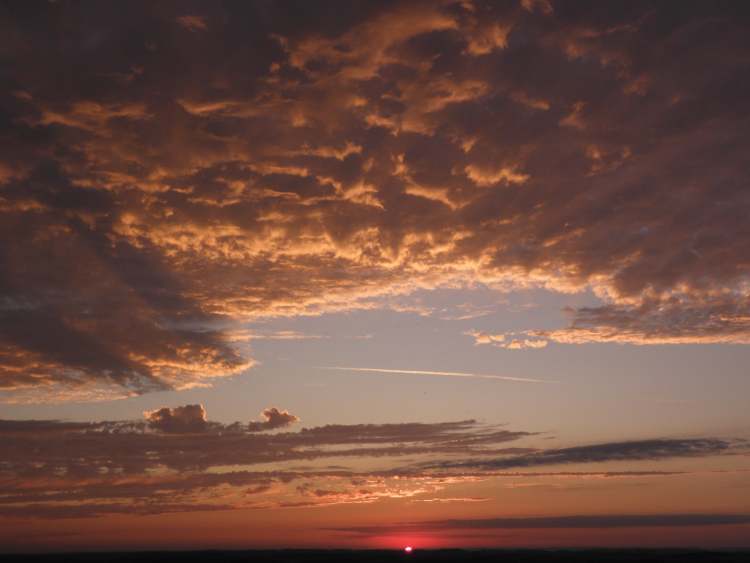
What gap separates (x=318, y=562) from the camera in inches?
6452

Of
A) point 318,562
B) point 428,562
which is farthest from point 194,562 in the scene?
point 428,562

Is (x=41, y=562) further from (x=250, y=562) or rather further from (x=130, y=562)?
(x=250, y=562)

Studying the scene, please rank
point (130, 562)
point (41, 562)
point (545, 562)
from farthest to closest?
point (41, 562) < point (130, 562) < point (545, 562)

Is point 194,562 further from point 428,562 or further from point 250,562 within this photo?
point 428,562

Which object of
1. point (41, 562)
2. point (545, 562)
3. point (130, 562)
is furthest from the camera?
point (41, 562)

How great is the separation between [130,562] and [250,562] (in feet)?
102

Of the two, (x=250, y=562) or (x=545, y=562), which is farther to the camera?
(x=250, y=562)

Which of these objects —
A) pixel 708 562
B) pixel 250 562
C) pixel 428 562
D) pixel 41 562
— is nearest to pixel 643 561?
pixel 708 562

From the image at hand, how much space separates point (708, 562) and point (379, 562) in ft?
242

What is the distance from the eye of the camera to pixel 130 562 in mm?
179625

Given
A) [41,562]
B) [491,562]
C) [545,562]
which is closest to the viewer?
[545,562]

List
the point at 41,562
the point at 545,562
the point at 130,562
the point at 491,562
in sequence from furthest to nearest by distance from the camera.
Result: the point at 41,562 < the point at 130,562 < the point at 491,562 < the point at 545,562

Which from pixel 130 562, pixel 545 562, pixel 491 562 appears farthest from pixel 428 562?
pixel 130 562

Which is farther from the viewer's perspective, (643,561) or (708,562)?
(643,561)
